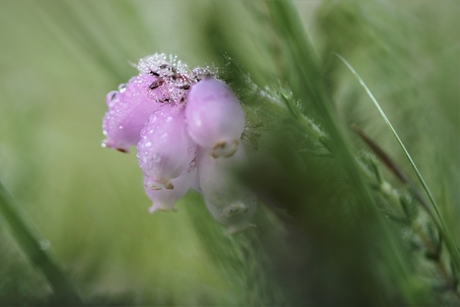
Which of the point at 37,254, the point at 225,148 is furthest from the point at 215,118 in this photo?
the point at 37,254

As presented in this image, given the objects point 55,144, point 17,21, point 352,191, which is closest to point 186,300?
point 352,191

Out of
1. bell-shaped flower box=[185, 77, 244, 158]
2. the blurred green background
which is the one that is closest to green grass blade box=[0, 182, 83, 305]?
the blurred green background

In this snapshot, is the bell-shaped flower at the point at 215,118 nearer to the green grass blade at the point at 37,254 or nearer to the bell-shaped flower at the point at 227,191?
the bell-shaped flower at the point at 227,191

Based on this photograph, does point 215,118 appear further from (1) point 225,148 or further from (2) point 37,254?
(2) point 37,254

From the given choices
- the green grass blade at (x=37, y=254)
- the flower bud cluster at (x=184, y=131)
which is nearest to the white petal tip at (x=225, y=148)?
the flower bud cluster at (x=184, y=131)

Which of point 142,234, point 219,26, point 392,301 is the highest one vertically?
point 219,26

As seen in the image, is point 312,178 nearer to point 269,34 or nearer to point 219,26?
point 219,26
